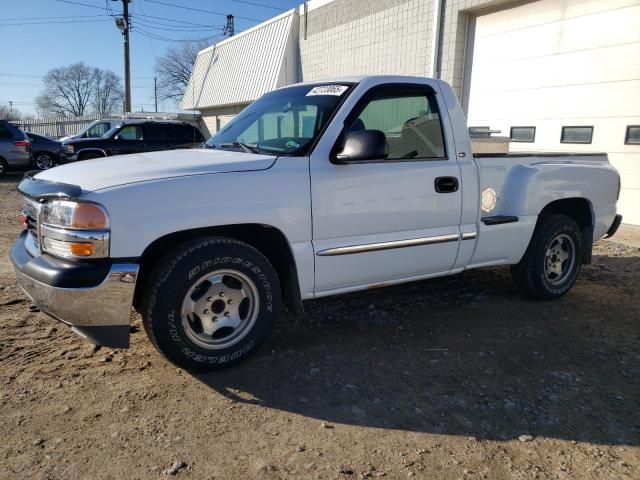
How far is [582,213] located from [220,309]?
3852mm

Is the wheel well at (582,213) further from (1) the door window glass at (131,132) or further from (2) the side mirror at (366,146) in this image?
(1) the door window glass at (131,132)

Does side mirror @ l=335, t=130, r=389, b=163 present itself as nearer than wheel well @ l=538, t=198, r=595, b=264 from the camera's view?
Yes

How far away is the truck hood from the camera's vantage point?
3.00 m

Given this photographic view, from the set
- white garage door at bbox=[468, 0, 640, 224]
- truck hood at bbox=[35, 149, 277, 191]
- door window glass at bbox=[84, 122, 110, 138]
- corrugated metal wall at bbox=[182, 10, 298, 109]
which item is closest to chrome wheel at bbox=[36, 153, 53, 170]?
door window glass at bbox=[84, 122, 110, 138]

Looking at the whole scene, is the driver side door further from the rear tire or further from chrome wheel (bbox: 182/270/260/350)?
the rear tire

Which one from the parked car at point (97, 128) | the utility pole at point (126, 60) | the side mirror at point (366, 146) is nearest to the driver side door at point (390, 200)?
the side mirror at point (366, 146)

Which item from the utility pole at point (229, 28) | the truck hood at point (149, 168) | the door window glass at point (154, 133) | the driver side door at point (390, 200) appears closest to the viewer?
the truck hood at point (149, 168)

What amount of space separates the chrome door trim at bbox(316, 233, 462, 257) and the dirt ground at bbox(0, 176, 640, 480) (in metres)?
0.75

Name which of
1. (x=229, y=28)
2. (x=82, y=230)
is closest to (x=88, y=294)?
(x=82, y=230)

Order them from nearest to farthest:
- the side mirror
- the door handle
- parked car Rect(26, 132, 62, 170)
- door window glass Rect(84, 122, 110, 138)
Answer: the side mirror
the door handle
parked car Rect(26, 132, 62, 170)
door window glass Rect(84, 122, 110, 138)

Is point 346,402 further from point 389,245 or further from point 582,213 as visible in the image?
point 582,213

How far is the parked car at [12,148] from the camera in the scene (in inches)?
599

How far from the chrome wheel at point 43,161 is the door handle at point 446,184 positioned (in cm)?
1607

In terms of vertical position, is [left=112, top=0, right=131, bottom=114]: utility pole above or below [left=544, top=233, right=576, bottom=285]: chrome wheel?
above
